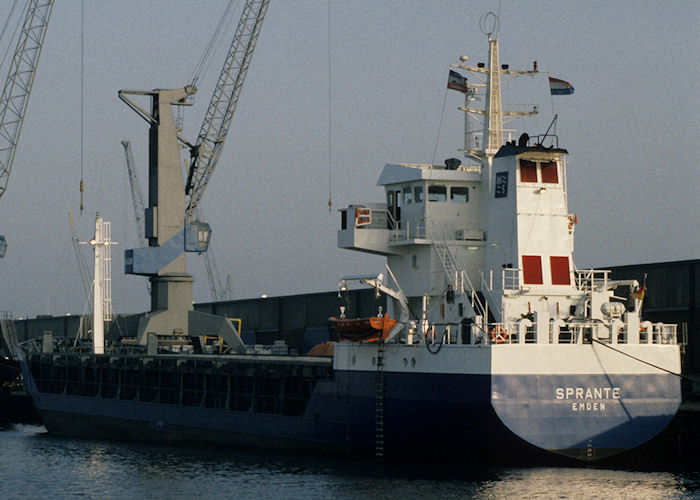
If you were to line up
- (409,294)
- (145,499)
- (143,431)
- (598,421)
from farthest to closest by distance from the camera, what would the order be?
(143,431) < (409,294) < (598,421) < (145,499)

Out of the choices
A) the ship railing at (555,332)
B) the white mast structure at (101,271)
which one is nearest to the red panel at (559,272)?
the ship railing at (555,332)

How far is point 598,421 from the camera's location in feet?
114

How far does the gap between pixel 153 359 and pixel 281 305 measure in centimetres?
2271

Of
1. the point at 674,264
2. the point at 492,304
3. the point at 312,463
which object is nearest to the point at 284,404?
the point at 312,463

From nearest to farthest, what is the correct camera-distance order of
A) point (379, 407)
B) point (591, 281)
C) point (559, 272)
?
point (379, 407), point (591, 281), point (559, 272)

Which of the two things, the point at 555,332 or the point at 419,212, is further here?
the point at 419,212

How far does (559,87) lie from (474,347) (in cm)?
1169

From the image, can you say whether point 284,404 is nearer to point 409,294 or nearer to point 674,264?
point 409,294

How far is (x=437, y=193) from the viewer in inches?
1564

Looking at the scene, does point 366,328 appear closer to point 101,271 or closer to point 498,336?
point 498,336

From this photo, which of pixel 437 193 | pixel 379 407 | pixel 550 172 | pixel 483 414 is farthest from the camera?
pixel 437 193

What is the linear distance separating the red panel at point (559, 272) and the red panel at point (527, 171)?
279cm

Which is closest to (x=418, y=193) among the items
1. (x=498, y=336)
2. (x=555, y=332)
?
(x=498, y=336)

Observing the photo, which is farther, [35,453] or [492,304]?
[35,453]
